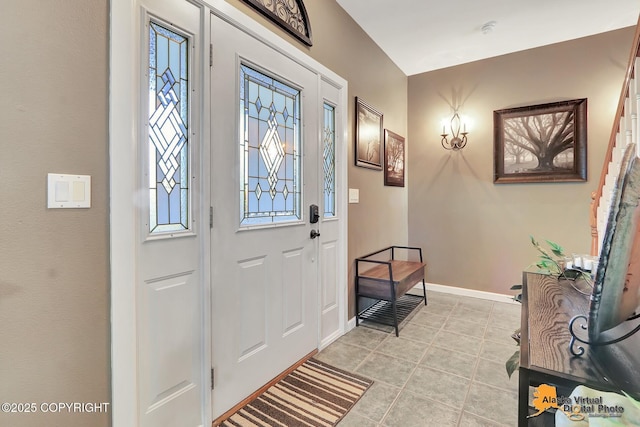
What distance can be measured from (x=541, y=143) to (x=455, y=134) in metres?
0.86

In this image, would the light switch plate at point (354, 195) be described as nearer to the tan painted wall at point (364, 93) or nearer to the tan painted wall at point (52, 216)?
the tan painted wall at point (364, 93)

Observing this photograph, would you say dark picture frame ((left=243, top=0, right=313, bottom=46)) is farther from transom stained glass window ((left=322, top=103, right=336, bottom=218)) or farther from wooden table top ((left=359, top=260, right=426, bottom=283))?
wooden table top ((left=359, top=260, right=426, bottom=283))

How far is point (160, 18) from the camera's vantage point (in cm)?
131

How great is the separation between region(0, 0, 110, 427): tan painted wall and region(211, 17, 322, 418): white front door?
491 mm

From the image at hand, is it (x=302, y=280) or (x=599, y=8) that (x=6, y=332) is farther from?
(x=599, y=8)

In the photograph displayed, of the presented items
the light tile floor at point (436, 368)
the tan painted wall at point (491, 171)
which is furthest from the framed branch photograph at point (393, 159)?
the light tile floor at point (436, 368)

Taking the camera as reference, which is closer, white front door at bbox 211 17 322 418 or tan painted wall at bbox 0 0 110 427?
tan painted wall at bbox 0 0 110 427

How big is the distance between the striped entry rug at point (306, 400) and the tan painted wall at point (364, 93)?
2.70ft

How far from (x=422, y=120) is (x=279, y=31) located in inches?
97.8

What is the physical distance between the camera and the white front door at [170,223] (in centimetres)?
128

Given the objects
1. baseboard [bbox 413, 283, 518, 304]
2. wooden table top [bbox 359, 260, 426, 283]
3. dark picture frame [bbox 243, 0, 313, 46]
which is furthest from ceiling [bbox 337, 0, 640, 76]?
baseboard [bbox 413, 283, 518, 304]

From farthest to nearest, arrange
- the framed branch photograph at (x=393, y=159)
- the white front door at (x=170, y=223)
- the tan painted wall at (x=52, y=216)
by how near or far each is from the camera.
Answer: the framed branch photograph at (x=393, y=159)
the white front door at (x=170, y=223)
the tan painted wall at (x=52, y=216)

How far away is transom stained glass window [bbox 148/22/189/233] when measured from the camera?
130 centimetres

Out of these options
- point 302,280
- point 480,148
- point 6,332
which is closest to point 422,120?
point 480,148
